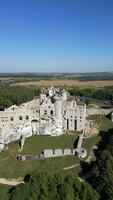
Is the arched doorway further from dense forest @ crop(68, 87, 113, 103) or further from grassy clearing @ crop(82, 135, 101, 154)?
dense forest @ crop(68, 87, 113, 103)

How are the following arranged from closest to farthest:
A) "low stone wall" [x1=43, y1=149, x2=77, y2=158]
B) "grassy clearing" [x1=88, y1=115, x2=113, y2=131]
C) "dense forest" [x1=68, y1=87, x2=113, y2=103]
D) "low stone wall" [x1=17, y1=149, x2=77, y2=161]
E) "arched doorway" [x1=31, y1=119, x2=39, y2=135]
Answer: "low stone wall" [x1=17, y1=149, x2=77, y2=161], "low stone wall" [x1=43, y1=149, x2=77, y2=158], "arched doorway" [x1=31, y1=119, x2=39, y2=135], "grassy clearing" [x1=88, y1=115, x2=113, y2=131], "dense forest" [x1=68, y1=87, x2=113, y2=103]

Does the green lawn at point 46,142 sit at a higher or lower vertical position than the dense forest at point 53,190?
higher

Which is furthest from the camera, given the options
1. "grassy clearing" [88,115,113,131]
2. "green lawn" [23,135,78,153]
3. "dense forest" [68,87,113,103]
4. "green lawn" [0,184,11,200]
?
"dense forest" [68,87,113,103]

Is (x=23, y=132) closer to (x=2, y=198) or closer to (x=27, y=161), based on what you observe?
(x=27, y=161)

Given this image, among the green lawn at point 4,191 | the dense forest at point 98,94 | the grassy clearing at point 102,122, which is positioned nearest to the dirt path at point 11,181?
the green lawn at point 4,191

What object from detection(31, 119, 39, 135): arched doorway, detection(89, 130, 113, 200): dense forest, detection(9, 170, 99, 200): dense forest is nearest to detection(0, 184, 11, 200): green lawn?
detection(9, 170, 99, 200): dense forest

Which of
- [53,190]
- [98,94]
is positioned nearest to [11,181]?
[53,190]

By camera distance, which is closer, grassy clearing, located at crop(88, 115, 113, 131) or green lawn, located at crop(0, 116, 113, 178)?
green lawn, located at crop(0, 116, 113, 178)

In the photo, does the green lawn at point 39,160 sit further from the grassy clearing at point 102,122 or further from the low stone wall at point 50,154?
the grassy clearing at point 102,122

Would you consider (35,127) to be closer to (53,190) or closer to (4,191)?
(4,191)
